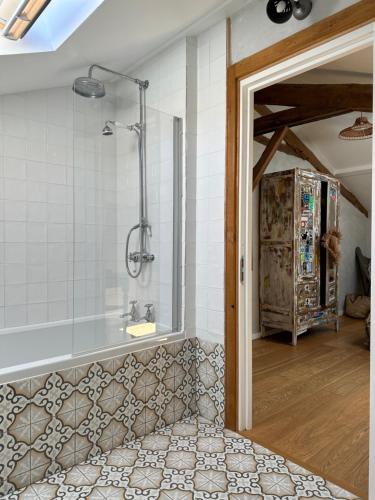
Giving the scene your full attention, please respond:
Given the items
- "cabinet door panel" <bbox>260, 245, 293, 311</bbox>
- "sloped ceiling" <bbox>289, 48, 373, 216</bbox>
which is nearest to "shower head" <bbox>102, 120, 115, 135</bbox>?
"sloped ceiling" <bbox>289, 48, 373, 216</bbox>

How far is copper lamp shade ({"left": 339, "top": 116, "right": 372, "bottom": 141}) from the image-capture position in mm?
3365

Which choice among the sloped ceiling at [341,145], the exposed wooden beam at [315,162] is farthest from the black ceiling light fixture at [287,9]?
the exposed wooden beam at [315,162]

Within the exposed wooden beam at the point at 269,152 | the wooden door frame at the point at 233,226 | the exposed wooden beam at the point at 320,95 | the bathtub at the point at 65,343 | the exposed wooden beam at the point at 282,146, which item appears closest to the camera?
the bathtub at the point at 65,343

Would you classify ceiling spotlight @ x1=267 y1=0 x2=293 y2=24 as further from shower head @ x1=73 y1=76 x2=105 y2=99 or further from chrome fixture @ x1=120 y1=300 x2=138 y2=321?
chrome fixture @ x1=120 y1=300 x2=138 y2=321

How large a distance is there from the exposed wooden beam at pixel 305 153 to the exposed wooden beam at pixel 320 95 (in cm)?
59

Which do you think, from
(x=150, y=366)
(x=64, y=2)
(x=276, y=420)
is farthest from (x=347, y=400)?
(x=64, y=2)

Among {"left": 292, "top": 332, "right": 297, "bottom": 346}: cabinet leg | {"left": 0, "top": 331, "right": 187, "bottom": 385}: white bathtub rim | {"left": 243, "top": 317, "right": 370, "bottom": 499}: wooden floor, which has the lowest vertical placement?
{"left": 243, "top": 317, "right": 370, "bottom": 499}: wooden floor

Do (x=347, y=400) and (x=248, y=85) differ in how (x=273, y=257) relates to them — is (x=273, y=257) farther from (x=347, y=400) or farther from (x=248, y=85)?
(x=248, y=85)

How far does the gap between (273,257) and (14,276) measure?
2739 mm

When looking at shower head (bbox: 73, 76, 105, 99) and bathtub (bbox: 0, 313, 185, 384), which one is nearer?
bathtub (bbox: 0, 313, 185, 384)

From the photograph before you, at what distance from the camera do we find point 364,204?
5.87 m

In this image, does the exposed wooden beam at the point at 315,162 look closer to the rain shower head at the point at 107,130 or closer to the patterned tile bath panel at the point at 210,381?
the rain shower head at the point at 107,130

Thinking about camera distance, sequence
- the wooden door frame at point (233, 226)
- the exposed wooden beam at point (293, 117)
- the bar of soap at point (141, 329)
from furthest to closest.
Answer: the exposed wooden beam at point (293, 117), the bar of soap at point (141, 329), the wooden door frame at point (233, 226)

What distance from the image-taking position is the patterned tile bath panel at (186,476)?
5.21 ft
